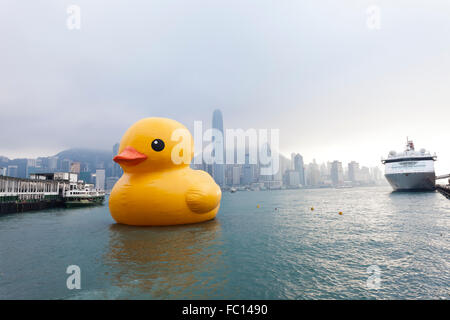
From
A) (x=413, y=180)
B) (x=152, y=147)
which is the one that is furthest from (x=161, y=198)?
(x=413, y=180)

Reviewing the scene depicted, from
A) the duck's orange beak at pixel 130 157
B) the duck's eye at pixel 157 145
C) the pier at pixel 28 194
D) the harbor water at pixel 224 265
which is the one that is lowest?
the harbor water at pixel 224 265

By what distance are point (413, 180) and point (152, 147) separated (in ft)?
218

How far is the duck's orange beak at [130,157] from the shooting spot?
11742mm

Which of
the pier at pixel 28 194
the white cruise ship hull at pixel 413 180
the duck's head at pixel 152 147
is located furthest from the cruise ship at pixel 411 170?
the pier at pixel 28 194

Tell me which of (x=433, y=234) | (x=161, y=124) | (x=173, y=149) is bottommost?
(x=433, y=234)

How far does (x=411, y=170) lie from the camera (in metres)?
53.7

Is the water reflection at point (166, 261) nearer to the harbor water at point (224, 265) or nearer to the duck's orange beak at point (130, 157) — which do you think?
the harbor water at point (224, 265)

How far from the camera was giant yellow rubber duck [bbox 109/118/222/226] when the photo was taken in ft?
39.5

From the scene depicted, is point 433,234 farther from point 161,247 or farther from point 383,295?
point 161,247

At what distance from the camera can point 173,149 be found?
12773 millimetres

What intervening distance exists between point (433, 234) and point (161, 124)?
17572 millimetres

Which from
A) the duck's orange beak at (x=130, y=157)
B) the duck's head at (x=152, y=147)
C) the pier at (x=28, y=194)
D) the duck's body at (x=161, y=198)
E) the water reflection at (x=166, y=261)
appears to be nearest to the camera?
the water reflection at (x=166, y=261)

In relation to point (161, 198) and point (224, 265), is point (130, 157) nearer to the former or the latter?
A: point (161, 198)
